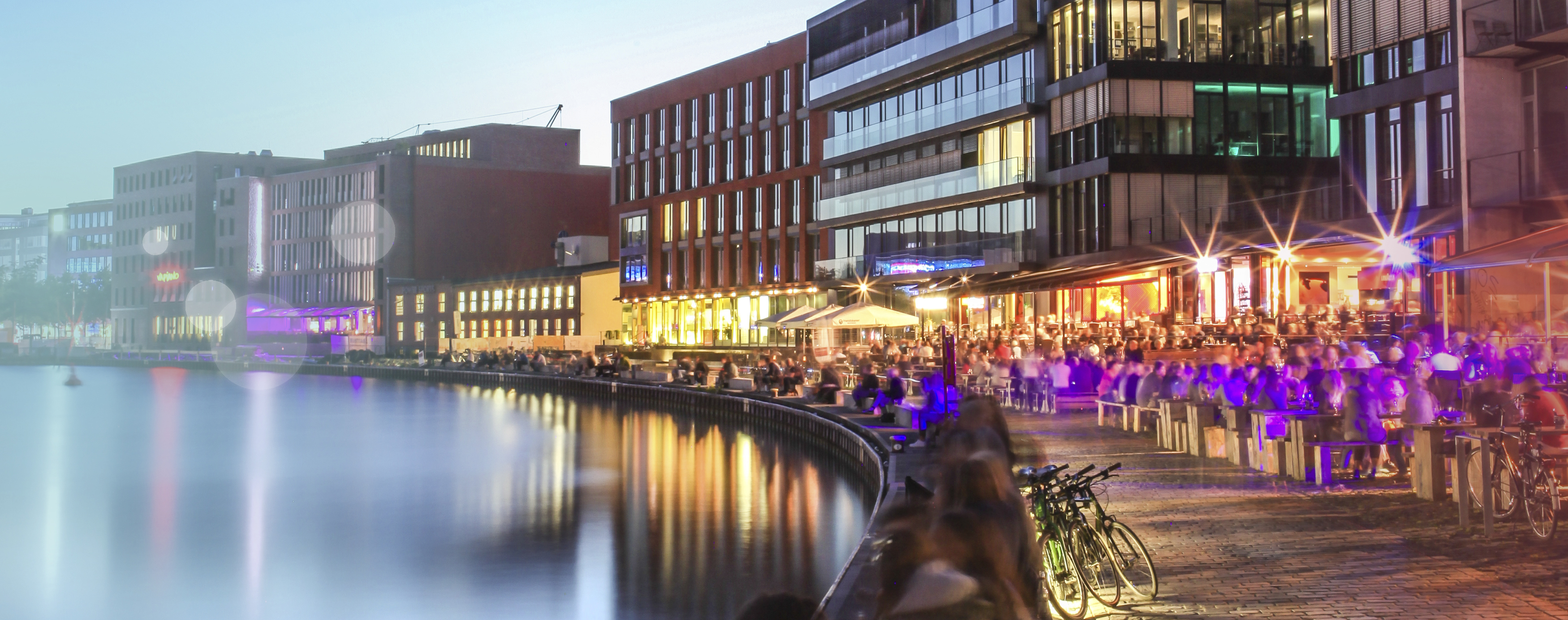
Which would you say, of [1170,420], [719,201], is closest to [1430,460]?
[1170,420]

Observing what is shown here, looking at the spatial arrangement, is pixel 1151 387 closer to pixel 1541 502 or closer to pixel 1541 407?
pixel 1541 407

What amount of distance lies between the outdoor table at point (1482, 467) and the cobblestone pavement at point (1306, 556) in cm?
Answer: 21

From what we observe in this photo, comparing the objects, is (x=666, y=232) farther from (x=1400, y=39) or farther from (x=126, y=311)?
(x=126, y=311)

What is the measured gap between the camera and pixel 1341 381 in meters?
17.1

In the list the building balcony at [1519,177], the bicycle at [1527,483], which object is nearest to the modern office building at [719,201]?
the building balcony at [1519,177]

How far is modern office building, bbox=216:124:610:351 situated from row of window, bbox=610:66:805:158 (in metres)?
26.8

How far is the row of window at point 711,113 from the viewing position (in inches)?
2776

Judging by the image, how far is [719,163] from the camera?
76188 mm

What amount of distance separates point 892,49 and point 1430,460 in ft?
Answer: 152

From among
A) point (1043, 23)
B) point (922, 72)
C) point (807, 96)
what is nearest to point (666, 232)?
point (807, 96)

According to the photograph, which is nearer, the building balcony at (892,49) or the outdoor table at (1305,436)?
the outdoor table at (1305,436)

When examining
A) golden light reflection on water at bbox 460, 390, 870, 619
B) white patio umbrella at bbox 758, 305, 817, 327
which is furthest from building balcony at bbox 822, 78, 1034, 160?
golden light reflection on water at bbox 460, 390, 870, 619

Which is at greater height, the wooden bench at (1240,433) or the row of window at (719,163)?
the row of window at (719,163)

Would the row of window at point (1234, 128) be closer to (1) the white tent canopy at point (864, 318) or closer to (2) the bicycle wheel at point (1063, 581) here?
(1) the white tent canopy at point (864, 318)
